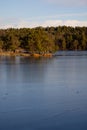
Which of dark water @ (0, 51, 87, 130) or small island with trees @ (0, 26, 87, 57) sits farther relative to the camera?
small island with trees @ (0, 26, 87, 57)

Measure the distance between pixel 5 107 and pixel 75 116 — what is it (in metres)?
2.79

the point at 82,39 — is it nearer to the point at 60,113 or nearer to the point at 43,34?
the point at 43,34

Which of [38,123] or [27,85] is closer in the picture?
[38,123]

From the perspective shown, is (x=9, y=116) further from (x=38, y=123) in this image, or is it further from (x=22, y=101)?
(x=22, y=101)

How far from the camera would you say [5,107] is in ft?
42.0

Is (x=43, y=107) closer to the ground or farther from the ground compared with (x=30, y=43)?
closer to the ground

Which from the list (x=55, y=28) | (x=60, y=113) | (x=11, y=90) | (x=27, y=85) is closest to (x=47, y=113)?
(x=60, y=113)

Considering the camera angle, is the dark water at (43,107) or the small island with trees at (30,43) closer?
the dark water at (43,107)

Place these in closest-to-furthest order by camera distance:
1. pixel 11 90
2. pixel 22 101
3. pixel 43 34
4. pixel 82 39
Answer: pixel 22 101 < pixel 11 90 < pixel 43 34 < pixel 82 39

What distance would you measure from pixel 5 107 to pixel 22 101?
1366 millimetres

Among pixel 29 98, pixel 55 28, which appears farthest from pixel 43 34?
pixel 55 28

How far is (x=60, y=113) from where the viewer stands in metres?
11.9

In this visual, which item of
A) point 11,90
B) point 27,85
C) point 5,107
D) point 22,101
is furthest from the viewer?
point 27,85

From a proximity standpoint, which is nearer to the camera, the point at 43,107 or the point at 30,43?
the point at 43,107
